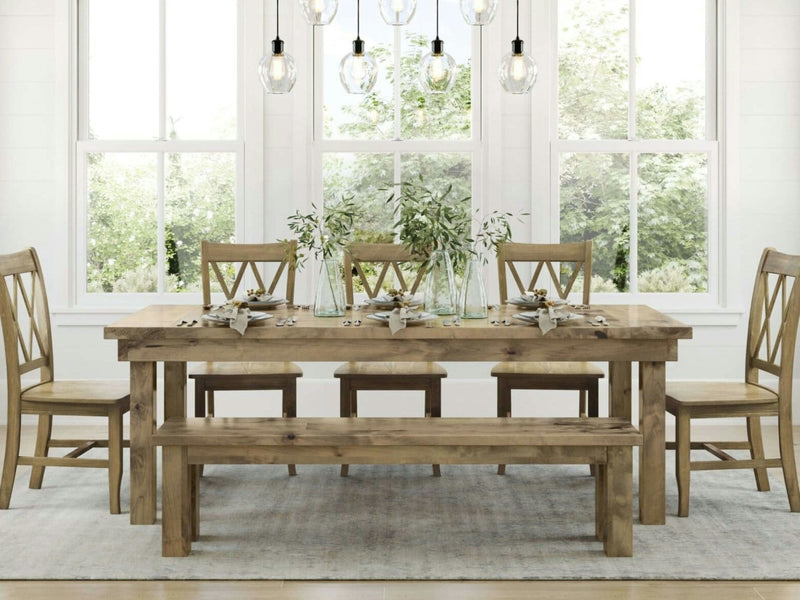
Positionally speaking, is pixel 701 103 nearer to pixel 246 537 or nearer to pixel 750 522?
pixel 750 522

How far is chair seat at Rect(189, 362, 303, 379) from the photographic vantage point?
13.6ft

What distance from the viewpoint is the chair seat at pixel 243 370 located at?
13.6 feet

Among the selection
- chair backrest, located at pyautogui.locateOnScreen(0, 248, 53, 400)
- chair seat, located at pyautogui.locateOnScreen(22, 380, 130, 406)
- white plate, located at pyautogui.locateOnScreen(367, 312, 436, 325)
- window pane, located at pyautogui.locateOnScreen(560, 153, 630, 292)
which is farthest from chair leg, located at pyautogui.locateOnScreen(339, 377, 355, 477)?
window pane, located at pyautogui.locateOnScreen(560, 153, 630, 292)

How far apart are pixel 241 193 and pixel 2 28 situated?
157 cm

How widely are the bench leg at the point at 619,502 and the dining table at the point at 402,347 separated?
0.34 m

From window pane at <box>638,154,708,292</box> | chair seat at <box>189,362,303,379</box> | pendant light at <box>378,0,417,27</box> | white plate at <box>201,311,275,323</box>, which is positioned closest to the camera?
pendant light at <box>378,0,417,27</box>

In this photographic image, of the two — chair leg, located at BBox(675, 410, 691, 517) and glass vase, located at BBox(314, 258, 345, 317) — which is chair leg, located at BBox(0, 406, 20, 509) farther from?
chair leg, located at BBox(675, 410, 691, 517)

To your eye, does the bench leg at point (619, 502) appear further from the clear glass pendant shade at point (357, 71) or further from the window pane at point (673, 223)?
the window pane at point (673, 223)

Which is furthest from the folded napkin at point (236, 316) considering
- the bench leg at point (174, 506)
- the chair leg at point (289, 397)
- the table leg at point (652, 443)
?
the table leg at point (652, 443)

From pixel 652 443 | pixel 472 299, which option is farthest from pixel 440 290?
pixel 652 443

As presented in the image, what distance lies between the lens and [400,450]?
10.7ft

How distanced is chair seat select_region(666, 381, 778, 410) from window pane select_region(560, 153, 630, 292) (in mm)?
1628

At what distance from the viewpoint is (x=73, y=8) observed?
529 cm

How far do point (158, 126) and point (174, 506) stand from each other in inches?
109
